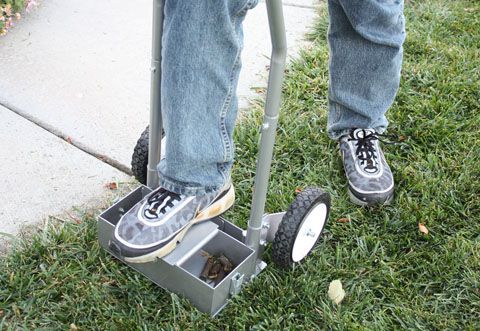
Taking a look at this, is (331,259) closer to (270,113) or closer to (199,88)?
(270,113)

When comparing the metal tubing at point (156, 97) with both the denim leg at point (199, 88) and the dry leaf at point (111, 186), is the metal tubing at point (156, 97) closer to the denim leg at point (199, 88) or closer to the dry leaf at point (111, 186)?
the denim leg at point (199, 88)

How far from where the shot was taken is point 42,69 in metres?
2.90

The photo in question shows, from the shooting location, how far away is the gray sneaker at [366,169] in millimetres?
2264

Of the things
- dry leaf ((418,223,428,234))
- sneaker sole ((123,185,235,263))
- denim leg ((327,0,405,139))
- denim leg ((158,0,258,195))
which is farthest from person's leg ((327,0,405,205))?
denim leg ((158,0,258,195))

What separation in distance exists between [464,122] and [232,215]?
1.13 meters

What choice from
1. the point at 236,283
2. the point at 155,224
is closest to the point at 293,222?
the point at 236,283

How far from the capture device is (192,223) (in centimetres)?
187

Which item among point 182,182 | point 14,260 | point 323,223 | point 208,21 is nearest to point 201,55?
point 208,21

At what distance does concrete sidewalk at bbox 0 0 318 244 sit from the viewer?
2287 mm

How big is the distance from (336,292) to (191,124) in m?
0.67

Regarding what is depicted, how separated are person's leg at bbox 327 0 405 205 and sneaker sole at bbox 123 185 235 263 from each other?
0.53 metres

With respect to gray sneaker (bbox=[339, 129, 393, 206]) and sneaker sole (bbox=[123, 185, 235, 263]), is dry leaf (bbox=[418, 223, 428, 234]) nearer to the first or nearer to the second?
gray sneaker (bbox=[339, 129, 393, 206])

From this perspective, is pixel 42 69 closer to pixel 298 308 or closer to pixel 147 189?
pixel 147 189

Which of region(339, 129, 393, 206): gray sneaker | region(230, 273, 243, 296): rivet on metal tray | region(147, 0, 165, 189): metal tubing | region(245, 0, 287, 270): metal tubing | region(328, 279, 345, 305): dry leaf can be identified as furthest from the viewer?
region(339, 129, 393, 206): gray sneaker
